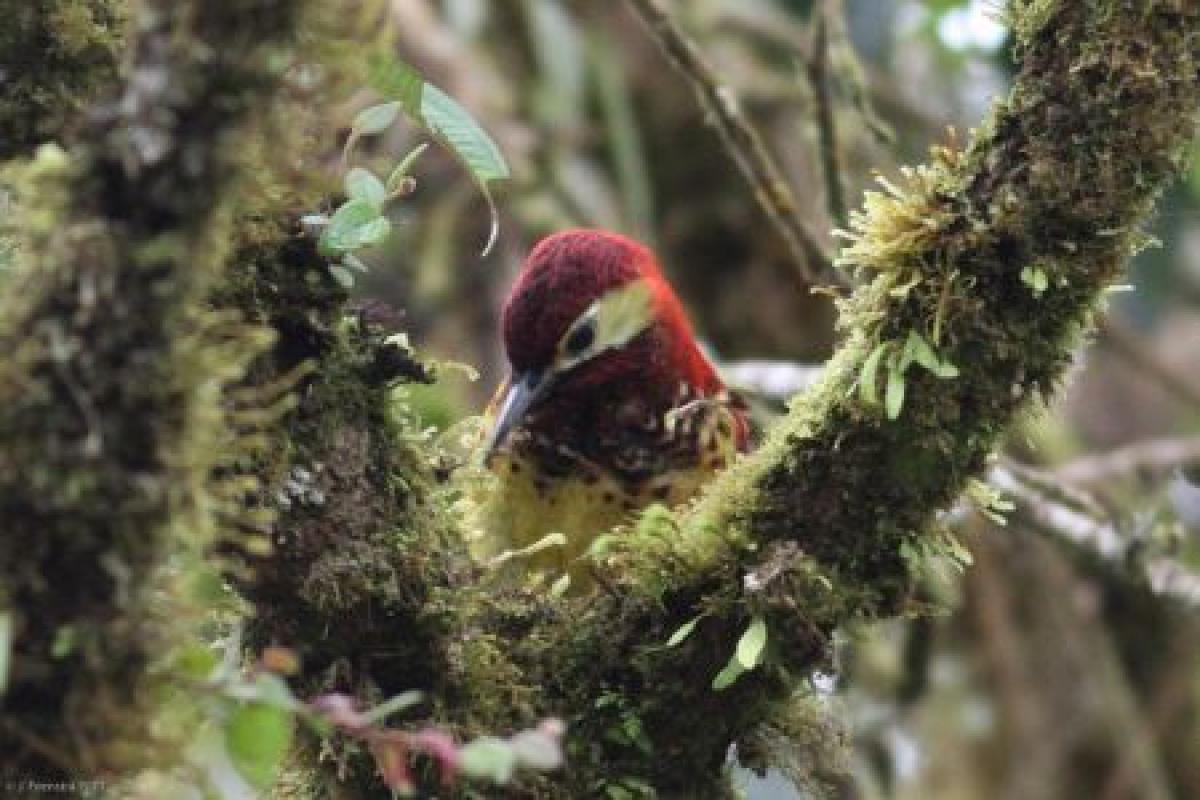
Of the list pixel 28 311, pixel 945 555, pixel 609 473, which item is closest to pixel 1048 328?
pixel 945 555

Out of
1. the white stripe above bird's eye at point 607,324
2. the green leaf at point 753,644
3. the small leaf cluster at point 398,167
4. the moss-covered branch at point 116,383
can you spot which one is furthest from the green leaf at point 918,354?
the white stripe above bird's eye at point 607,324

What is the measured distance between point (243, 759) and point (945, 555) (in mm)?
710

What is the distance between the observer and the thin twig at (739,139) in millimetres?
2871

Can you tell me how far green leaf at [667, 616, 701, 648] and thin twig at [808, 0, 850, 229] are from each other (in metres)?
1.38

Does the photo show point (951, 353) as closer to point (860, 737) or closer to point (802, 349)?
point (860, 737)

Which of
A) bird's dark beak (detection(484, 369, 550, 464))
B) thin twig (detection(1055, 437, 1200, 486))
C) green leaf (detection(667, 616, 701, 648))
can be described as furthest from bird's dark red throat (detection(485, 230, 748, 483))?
thin twig (detection(1055, 437, 1200, 486))

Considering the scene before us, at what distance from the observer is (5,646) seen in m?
1.12

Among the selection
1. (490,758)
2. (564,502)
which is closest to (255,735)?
(490,758)

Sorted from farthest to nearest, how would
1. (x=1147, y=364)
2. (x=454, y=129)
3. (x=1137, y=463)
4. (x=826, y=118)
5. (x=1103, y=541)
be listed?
(x=1147, y=364) < (x=1137, y=463) < (x=826, y=118) < (x=1103, y=541) < (x=454, y=129)

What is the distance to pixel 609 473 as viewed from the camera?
2.65 m

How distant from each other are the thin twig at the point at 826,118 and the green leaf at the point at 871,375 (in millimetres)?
1411

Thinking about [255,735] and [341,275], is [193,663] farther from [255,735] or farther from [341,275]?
[341,275]

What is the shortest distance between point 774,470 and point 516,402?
968 mm

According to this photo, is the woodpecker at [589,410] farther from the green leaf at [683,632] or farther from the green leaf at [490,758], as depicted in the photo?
the green leaf at [490,758]
